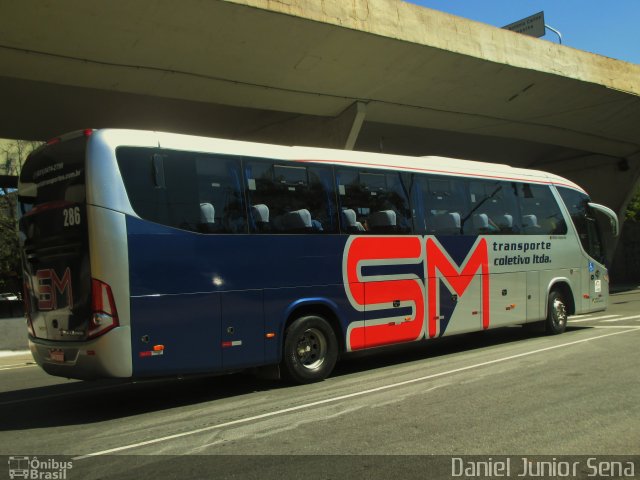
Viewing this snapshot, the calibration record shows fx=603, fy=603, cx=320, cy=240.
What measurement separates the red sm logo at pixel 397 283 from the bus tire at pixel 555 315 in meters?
2.98

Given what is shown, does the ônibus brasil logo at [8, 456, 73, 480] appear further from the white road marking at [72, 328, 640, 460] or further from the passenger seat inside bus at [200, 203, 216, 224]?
the passenger seat inside bus at [200, 203, 216, 224]

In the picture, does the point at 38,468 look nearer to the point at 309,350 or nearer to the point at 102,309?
the point at 102,309

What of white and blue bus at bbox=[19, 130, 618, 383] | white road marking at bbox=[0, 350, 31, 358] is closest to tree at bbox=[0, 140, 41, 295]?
white road marking at bbox=[0, 350, 31, 358]

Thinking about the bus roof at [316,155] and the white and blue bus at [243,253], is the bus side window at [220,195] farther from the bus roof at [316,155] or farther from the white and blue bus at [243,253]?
the bus roof at [316,155]

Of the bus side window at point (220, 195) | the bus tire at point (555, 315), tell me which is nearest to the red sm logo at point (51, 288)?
the bus side window at point (220, 195)

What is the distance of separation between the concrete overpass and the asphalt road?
784 cm

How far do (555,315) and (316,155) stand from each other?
7.06m

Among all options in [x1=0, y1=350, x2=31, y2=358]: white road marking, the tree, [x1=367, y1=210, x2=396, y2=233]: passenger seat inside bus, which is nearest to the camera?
[x1=367, y1=210, x2=396, y2=233]: passenger seat inside bus

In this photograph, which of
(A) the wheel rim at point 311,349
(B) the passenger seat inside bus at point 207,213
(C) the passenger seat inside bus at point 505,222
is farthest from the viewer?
(C) the passenger seat inside bus at point 505,222

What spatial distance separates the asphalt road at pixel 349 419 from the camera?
5043 mm

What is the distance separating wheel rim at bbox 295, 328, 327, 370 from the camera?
8.66 meters

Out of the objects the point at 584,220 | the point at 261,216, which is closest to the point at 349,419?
the point at 261,216

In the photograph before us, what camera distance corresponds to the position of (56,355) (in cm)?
726

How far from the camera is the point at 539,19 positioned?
3866cm
